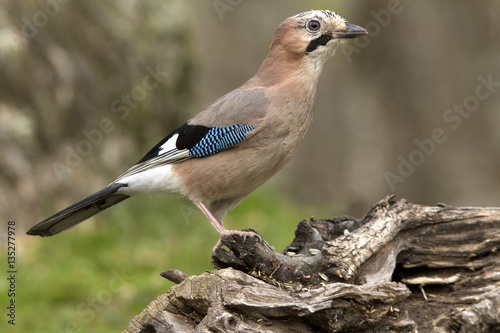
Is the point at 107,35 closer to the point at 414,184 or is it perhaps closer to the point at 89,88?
Answer: the point at 89,88

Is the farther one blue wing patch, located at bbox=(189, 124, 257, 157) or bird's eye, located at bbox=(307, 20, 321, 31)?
bird's eye, located at bbox=(307, 20, 321, 31)

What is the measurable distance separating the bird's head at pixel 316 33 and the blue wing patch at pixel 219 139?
878 mm

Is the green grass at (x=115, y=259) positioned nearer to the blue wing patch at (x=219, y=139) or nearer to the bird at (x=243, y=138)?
the bird at (x=243, y=138)

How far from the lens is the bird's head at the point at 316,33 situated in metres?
5.67

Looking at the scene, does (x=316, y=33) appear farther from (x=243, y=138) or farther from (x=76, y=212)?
(x=76, y=212)

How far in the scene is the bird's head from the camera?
18.6 feet

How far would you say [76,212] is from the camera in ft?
18.9

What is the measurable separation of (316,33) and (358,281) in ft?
7.24

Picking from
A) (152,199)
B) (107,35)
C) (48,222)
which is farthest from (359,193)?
(48,222)

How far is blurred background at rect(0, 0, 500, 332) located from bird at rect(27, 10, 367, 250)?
5.74 feet

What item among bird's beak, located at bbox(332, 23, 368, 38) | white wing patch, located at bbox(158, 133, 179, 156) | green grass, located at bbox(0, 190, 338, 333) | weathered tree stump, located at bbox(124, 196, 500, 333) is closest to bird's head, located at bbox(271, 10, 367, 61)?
bird's beak, located at bbox(332, 23, 368, 38)

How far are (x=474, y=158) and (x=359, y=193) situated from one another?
215 cm

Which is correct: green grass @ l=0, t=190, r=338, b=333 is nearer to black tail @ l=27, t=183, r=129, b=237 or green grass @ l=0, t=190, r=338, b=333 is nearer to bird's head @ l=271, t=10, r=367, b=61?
black tail @ l=27, t=183, r=129, b=237

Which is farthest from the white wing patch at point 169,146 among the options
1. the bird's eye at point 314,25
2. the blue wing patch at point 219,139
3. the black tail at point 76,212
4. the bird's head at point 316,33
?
the bird's eye at point 314,25
